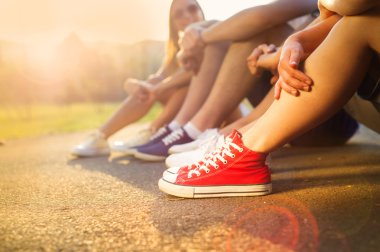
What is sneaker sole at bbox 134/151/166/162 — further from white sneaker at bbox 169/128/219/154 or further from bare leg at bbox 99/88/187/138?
bare leg at bbox 99/88/187/138

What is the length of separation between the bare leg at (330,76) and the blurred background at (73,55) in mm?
895

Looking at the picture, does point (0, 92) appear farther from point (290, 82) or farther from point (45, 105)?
point (290, 82)

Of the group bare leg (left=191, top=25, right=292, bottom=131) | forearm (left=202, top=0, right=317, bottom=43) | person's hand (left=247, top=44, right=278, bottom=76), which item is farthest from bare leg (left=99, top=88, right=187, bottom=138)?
person's hand (left=247, top=44, right=278, bottom=76)

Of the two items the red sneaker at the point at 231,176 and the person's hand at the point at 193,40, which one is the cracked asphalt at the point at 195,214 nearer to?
the red sneaker at the point at 231,176

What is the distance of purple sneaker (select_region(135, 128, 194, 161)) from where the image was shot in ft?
6.08

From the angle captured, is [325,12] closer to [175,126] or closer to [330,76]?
[330,76]

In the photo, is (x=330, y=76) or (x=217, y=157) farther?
(x=217, y=157)

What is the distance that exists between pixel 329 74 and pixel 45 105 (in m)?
7.72

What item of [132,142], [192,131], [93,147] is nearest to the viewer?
[192,131]

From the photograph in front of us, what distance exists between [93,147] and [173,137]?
2.57 feet

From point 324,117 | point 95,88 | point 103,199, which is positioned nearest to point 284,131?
point 324,117

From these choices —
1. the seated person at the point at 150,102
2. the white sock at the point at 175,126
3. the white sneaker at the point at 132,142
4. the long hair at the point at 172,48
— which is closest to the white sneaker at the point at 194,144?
the white sock at the point at 175,126

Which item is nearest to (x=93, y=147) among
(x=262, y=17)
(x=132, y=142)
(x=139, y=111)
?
(x=132, y=142)

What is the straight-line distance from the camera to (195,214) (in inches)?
37.7
